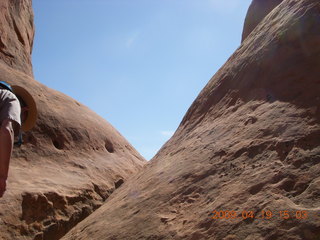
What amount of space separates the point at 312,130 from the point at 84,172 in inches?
187

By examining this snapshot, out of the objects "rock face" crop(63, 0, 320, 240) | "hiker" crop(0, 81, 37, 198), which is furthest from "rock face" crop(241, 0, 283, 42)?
"hiker" crop(0, 81, 37, 198)

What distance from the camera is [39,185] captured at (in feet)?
18.8

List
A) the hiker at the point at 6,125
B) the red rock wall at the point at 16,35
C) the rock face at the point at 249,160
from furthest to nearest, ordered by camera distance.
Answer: the red rock wall at the point at 16,35 < the rock face at the point at 249,160 < the hiker at the point at 6,125

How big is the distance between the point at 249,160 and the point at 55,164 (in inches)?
172

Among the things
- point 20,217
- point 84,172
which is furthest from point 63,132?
point 20,217

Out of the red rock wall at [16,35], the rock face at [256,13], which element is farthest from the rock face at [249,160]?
the red rock wall at [16,35]

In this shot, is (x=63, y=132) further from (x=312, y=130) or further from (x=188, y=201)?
(x=312, y=130)

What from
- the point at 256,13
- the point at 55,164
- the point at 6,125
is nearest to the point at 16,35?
the point at 55,164

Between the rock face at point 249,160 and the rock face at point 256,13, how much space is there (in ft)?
17.1
